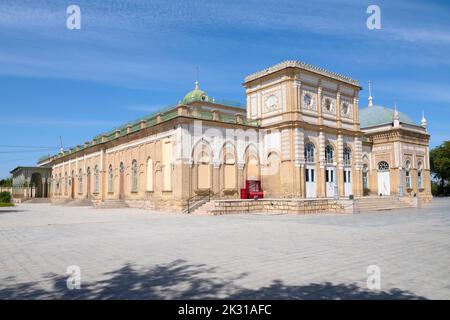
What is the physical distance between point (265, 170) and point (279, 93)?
631 cm

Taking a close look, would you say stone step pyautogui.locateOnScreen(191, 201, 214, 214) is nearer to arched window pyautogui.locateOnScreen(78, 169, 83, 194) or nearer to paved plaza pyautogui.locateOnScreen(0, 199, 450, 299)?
paved plaza pyautogui.locateOnScreen(0, 199, 450, 299)

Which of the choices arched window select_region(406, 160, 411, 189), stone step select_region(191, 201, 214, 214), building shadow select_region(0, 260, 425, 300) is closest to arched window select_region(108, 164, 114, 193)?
stone step select_region(191, 201, 214, 214)

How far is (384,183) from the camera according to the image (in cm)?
3738

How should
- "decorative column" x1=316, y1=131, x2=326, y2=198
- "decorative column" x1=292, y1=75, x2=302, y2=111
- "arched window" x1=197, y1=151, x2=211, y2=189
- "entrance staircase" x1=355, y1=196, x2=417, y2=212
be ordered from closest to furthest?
1. "entrance staircase" x1=355, y1=196, x2=417, y2=212
2. "arched window" x1=197, y1=151, x2=211, y2=189
3. "decorative column" x1=292, y1=75, x2=302, y2=111
4. "decorative column" x1=316, y1=131, x2=326, y2=198

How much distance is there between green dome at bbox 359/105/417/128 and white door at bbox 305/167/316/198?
14.0m

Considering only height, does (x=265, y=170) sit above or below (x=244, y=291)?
above

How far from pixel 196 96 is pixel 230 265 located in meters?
32.9

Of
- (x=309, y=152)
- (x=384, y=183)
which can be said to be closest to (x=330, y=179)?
(x=309, y=152)

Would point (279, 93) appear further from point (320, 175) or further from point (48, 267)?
point (48, 267)

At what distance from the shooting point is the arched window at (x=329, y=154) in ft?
102

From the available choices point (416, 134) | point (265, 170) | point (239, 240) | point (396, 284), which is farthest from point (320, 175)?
point (396, 284)

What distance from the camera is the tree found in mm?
55572

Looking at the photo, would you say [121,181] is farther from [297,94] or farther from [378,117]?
[378,117]

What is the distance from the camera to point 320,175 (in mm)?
29922
